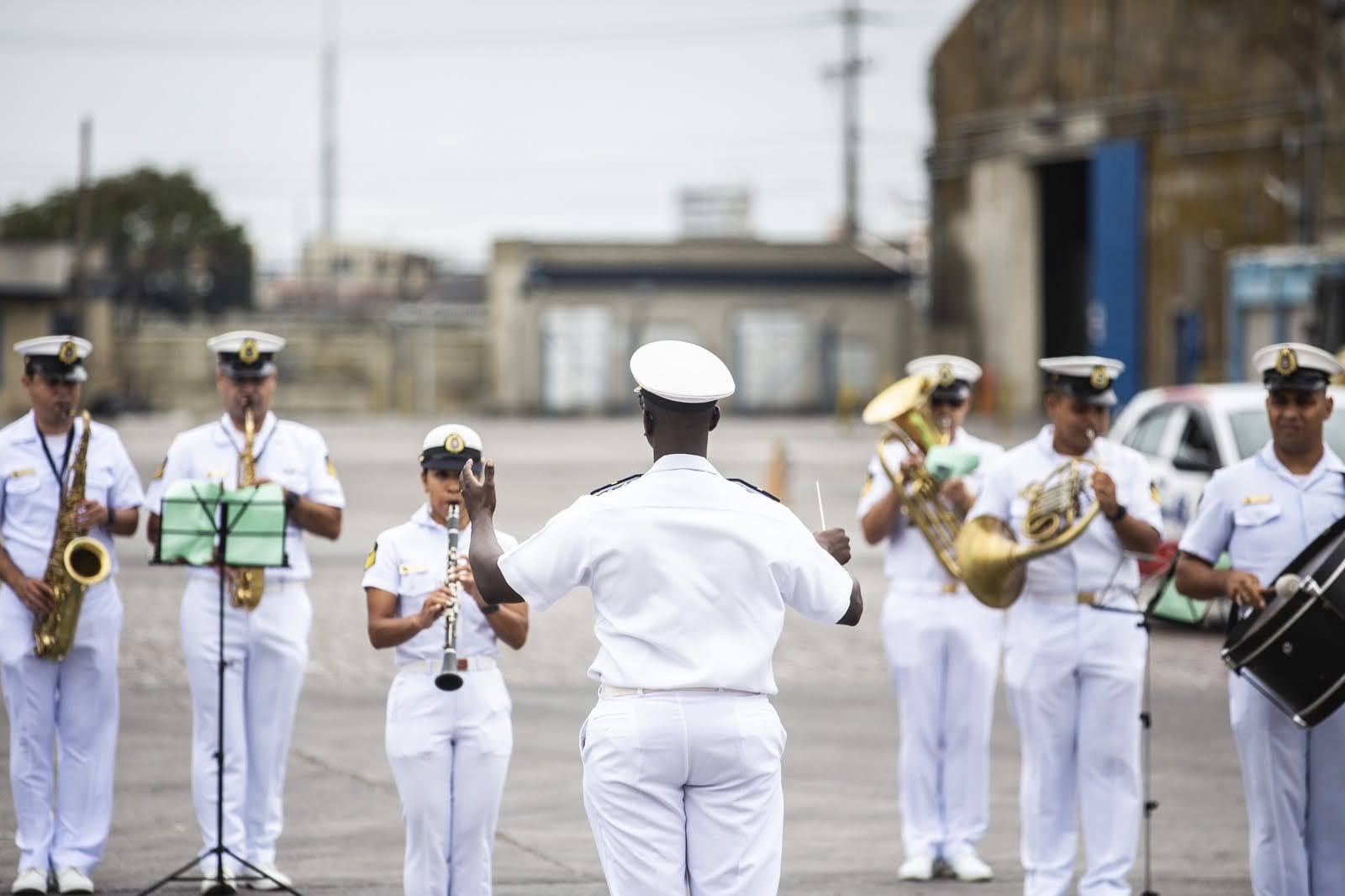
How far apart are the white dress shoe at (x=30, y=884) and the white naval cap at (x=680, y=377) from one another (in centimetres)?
432

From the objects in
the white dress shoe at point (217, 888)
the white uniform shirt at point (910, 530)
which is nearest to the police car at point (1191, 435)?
the white uniform shirt at point (910, 530)

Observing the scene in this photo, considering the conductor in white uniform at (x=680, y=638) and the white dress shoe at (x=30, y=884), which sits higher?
the conductor in white uniform at (x=680, y=638)

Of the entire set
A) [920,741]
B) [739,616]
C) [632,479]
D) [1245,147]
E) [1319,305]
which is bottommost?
[920,741]

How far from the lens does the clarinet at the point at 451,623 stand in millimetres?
6258

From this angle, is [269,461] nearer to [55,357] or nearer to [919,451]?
[55,357]

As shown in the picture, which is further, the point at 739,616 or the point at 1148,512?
the point at 1148,512

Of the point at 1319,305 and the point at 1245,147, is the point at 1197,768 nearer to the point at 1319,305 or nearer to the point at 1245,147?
the point at 1319,305

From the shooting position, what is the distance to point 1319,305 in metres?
26.1

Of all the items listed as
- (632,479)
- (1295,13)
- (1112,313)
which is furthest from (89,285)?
(632,479)

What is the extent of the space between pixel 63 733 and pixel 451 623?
269cm

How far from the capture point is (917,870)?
8.54m

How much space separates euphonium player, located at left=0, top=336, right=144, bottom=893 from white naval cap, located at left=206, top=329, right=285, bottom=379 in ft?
2.06

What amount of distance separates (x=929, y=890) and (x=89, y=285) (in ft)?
193

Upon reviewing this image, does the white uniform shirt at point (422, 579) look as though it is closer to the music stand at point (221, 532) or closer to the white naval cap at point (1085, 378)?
the music stand at point (221, 532)
